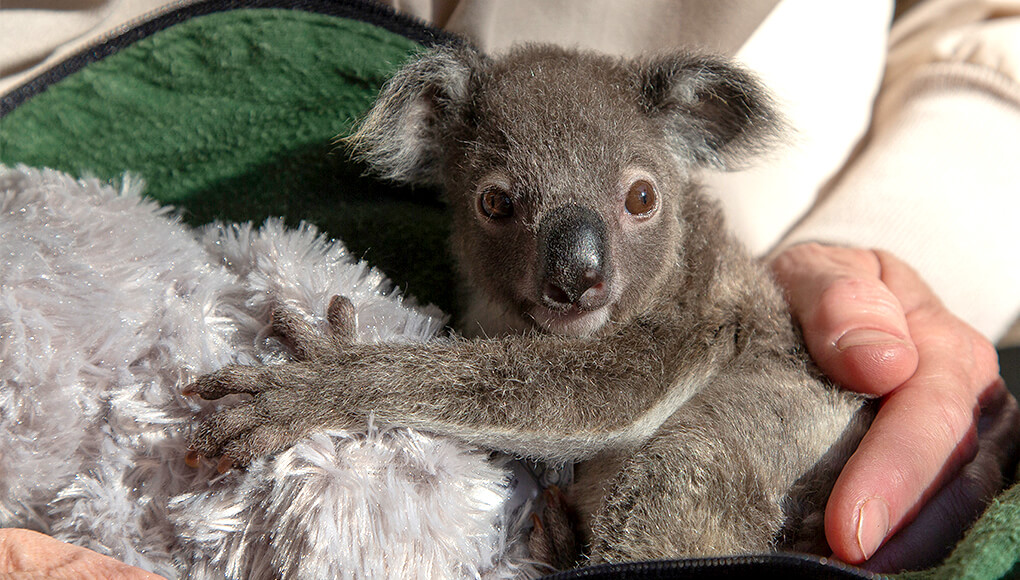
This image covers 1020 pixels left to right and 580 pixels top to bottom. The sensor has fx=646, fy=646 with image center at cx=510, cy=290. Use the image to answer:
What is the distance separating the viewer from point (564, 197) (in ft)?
5.15

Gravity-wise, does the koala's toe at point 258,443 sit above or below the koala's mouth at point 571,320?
above

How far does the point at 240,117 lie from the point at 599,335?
1.15 m

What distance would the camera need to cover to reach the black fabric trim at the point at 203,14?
1.60m

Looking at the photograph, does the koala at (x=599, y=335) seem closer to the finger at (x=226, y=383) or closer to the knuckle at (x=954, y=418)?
the finger at (x=226, y=383)

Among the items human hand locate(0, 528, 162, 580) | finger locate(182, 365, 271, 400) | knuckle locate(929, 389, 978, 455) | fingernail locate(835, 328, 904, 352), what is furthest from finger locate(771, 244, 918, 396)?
human hand locate(0, 528, 162, 580)

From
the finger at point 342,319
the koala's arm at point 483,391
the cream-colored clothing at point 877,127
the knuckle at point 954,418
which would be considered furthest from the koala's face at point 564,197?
the knuckle at point 954,418

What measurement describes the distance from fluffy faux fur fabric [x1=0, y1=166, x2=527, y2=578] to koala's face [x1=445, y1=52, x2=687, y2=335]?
47cm

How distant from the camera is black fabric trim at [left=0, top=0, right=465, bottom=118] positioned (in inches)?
62.9

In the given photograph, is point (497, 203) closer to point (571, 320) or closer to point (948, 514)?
point (571, 320)

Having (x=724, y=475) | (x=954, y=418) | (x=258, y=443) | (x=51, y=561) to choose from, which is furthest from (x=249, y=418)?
(x=954, y=418)

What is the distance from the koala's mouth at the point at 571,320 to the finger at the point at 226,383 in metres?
0.68

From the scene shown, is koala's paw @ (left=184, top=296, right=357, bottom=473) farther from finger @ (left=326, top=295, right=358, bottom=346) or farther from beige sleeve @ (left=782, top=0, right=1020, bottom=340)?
beige sleeve @ (left=782, top=0, right=1020, bottom=340)

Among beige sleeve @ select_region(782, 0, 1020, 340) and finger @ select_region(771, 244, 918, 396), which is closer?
finger @ select_region(771, 244, 918, 396)

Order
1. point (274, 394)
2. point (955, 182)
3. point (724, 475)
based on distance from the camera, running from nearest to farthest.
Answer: point (274, 394)
point (724, 475)
point (955, 182)
